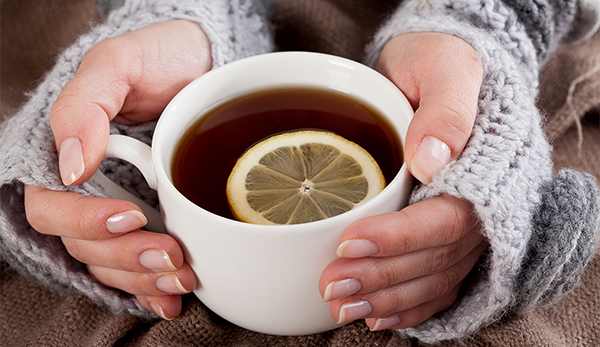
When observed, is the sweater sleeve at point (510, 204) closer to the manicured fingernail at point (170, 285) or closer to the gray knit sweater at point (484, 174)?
the gray knit sweater at point (484, 174)

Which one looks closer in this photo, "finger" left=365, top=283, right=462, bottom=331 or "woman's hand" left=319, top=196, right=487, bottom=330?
"woman's hand" left=319, top=196, right=487, bottom=330

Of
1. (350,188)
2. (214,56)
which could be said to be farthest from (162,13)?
(350,188)

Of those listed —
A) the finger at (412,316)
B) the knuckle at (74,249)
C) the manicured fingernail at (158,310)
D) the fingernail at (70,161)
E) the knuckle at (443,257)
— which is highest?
the fingernail at (70,161)

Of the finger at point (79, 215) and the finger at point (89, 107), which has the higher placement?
the finger at point (89, 107)

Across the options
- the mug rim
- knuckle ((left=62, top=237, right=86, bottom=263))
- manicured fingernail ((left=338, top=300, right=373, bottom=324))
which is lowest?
knuckle ((left=62, top=237, right=86, bottom=263))

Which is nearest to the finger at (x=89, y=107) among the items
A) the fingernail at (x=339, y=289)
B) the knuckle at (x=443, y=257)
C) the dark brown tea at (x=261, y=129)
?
the dark brown tea at (x=261, y=129)

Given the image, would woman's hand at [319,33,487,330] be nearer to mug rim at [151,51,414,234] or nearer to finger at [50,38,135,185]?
mug rim at [151,51,414,234]

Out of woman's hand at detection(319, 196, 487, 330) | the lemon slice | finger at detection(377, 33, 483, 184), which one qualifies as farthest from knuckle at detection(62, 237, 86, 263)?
finger at detection(377, 33, 483, 184)

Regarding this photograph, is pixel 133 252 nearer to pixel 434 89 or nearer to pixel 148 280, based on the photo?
pixel 148 280
